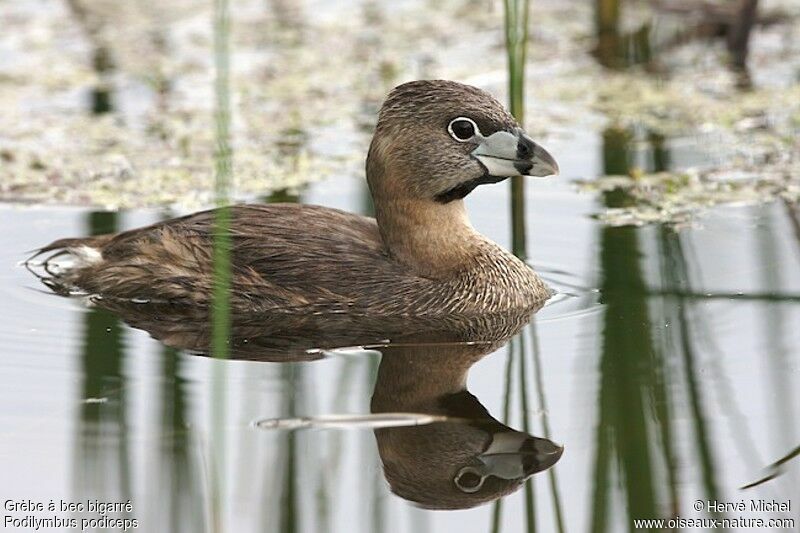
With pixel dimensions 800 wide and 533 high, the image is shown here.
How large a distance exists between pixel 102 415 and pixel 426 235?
78.6 inches

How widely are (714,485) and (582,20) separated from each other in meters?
8.44

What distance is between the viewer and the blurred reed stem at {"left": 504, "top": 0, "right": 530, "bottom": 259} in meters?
7.45

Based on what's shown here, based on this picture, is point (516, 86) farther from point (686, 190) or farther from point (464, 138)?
point (686, 190)

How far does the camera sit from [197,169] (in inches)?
380

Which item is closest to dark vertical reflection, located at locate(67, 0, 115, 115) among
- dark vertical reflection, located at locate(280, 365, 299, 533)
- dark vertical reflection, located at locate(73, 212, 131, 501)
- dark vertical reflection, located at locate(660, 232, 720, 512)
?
dark vertical reflection, located at locate(73, 212, 131, 501)

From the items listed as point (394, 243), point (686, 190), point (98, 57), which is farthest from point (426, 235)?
point (98, 57)

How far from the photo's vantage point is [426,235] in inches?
294

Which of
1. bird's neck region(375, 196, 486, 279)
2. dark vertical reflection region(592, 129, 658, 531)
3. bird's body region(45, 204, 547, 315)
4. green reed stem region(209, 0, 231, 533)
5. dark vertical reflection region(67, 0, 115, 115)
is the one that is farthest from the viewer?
dark vertical reflection region(67, 0, 115, 115)

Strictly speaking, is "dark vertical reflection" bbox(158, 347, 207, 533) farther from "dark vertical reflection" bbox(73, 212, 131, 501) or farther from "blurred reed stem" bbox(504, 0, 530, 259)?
"blurred reed stem" bbox(504, 0, 530, 259)

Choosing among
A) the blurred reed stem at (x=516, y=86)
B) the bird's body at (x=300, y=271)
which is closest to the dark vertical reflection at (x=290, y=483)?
the bird's body at (x=300, y=271)

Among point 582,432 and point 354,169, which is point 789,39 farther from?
point 582,432

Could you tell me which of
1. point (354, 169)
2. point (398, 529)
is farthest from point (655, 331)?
point (354, 169)

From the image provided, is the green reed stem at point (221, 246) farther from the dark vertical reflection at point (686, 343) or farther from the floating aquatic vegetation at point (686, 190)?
the floating aquatic vegetation at point (686, 190)

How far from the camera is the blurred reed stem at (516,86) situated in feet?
24.5
